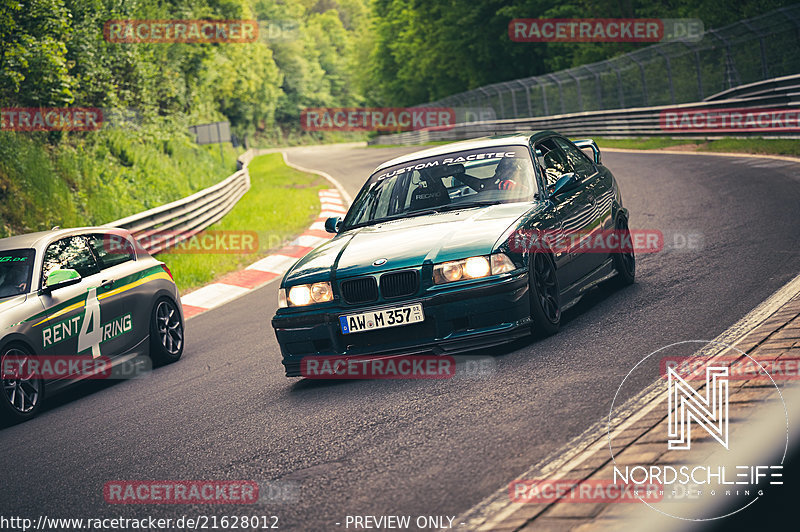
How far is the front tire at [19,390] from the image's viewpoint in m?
7.20

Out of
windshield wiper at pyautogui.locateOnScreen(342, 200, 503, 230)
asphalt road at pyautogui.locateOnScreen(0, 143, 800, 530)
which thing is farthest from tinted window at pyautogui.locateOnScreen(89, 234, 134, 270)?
windshield wiper at pyautogui.locateOnScreen(342, 200, 503, 230)

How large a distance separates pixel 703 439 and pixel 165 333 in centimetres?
654

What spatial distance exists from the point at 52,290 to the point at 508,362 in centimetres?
426

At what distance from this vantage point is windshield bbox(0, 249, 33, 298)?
25.9 feet

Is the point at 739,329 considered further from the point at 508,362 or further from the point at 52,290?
the point at 52,290

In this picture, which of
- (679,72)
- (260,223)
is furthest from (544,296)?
(679,72)

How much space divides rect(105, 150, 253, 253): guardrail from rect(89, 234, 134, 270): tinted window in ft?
12.4
